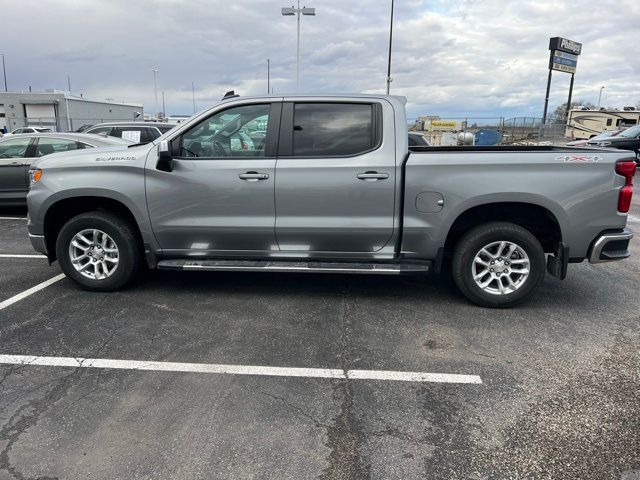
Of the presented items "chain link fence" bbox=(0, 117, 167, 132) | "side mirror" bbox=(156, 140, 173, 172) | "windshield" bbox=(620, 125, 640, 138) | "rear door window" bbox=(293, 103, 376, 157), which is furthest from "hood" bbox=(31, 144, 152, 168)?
"chain link fence" bbox=(0, 117, 167, 132)

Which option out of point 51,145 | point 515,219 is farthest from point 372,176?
point 51,145

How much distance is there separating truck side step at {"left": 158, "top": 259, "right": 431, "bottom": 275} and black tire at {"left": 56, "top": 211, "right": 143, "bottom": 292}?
35 centimetres

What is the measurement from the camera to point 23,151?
9.34 meters

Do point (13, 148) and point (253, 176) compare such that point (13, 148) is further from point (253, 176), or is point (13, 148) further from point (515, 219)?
point (515, 219)

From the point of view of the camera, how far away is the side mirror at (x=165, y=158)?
4648mm

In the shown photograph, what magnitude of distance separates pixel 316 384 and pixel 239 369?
23.8 inches

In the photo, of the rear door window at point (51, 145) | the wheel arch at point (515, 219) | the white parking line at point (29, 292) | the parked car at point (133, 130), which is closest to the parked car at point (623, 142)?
the parked car at point (133, 130)

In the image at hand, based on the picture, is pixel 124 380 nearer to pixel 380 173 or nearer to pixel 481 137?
pixel 380 173

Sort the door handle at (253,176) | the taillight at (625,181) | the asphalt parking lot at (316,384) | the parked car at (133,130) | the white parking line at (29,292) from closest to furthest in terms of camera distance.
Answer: the asphalt parking lot at (316,384) < the taillight at (625,181) < the door handle at (253,176) < the white parking line at (29,292) < the parked car at (133,130)

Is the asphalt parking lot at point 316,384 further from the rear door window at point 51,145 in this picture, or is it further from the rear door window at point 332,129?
the rear door window at point 51,145

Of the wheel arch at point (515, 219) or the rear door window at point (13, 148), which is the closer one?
the wheel arch at point (515, 219)

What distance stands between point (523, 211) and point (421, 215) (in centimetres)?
105

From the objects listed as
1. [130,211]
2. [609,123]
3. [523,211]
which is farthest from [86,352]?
[609,123]

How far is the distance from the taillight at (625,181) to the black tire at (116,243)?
4628 mm
